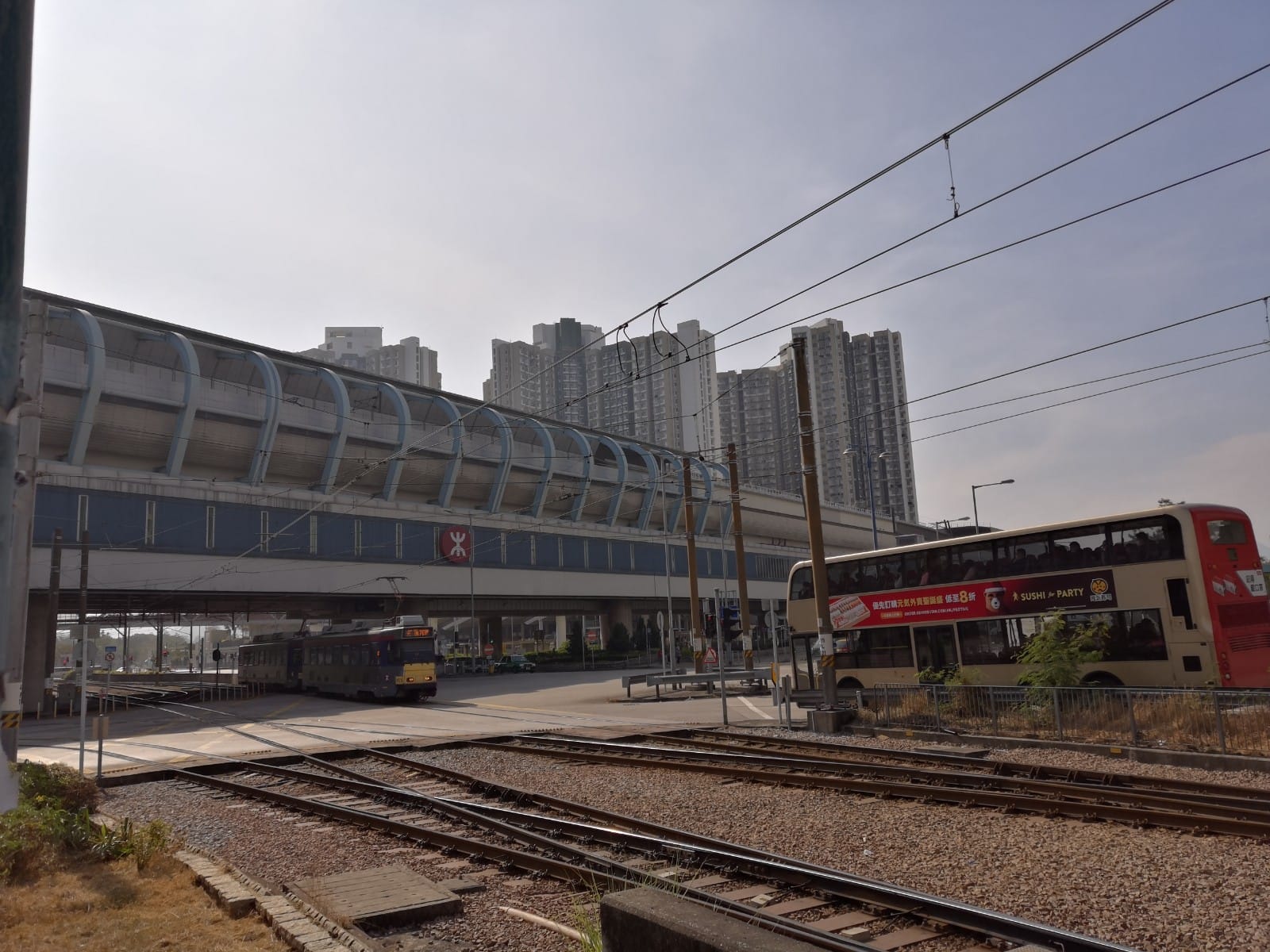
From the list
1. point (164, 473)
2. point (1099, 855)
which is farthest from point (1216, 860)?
point (164, 473)

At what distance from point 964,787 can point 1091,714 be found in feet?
16.1

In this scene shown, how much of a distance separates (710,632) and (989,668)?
26.9 ft

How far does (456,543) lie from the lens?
53.3m

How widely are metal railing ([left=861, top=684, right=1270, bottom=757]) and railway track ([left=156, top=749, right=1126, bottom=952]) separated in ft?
30.7

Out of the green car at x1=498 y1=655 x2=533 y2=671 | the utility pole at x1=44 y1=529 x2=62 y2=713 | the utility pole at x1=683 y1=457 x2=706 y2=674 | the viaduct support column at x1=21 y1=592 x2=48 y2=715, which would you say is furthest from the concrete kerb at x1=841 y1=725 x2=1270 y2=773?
the green car at x1=498 y1=655 x2=533 y2=671

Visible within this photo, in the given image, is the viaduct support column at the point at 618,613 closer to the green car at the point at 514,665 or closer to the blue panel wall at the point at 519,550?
the green car at the point at 514,665

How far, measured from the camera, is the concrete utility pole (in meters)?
4.57

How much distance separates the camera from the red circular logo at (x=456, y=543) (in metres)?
52.8

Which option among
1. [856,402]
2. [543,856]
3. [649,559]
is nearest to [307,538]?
[649,559]

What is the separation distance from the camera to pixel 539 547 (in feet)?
195

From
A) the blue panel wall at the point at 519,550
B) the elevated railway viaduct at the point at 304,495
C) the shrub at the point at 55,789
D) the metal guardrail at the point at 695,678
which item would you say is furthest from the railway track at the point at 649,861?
the blue panel wall at the point at 519,550

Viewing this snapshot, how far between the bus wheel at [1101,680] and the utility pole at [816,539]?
5048mm

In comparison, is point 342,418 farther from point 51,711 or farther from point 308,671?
point 51,711

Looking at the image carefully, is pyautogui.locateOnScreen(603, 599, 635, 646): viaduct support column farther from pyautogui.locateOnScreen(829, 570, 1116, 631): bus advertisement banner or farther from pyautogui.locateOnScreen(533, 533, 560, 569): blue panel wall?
pyautogui.locateOnScreen(829, 570, 1116, 631): bus advertisement banner
